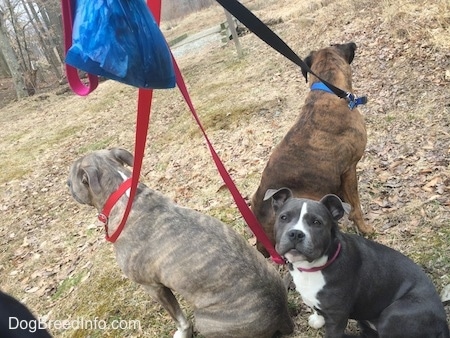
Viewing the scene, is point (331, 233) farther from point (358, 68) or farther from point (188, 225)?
point (358, 68)

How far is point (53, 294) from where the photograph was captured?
5.26m

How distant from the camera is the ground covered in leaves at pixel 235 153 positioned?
448cm

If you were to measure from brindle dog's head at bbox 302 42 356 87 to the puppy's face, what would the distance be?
1729 millimetres

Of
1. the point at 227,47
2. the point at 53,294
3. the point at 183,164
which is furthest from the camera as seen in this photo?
the point at 227,47

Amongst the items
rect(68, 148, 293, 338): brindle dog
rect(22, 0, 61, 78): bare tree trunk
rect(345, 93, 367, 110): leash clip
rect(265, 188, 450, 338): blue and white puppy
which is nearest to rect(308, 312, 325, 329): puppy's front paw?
rect(68, 148, 293, 338): brindle dog

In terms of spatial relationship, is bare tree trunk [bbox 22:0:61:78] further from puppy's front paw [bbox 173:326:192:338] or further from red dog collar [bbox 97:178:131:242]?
puppy's front paw [bbox 173:326:192:338]

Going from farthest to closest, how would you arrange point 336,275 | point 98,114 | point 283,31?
point 283,31 < point 98,114 < point 336,275

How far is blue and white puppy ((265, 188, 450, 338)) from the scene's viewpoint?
2820 millimetres

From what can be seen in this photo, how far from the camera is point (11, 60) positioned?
18469 mm

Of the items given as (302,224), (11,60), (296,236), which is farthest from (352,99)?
(11,60)

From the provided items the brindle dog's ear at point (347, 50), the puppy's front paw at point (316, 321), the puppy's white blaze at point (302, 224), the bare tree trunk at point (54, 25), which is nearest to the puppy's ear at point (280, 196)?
the puppy's white blaze at point (302, 224)

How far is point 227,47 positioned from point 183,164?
9102mm

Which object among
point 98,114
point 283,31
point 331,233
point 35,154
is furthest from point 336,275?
point 283,31

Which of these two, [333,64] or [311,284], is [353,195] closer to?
[333,64]
